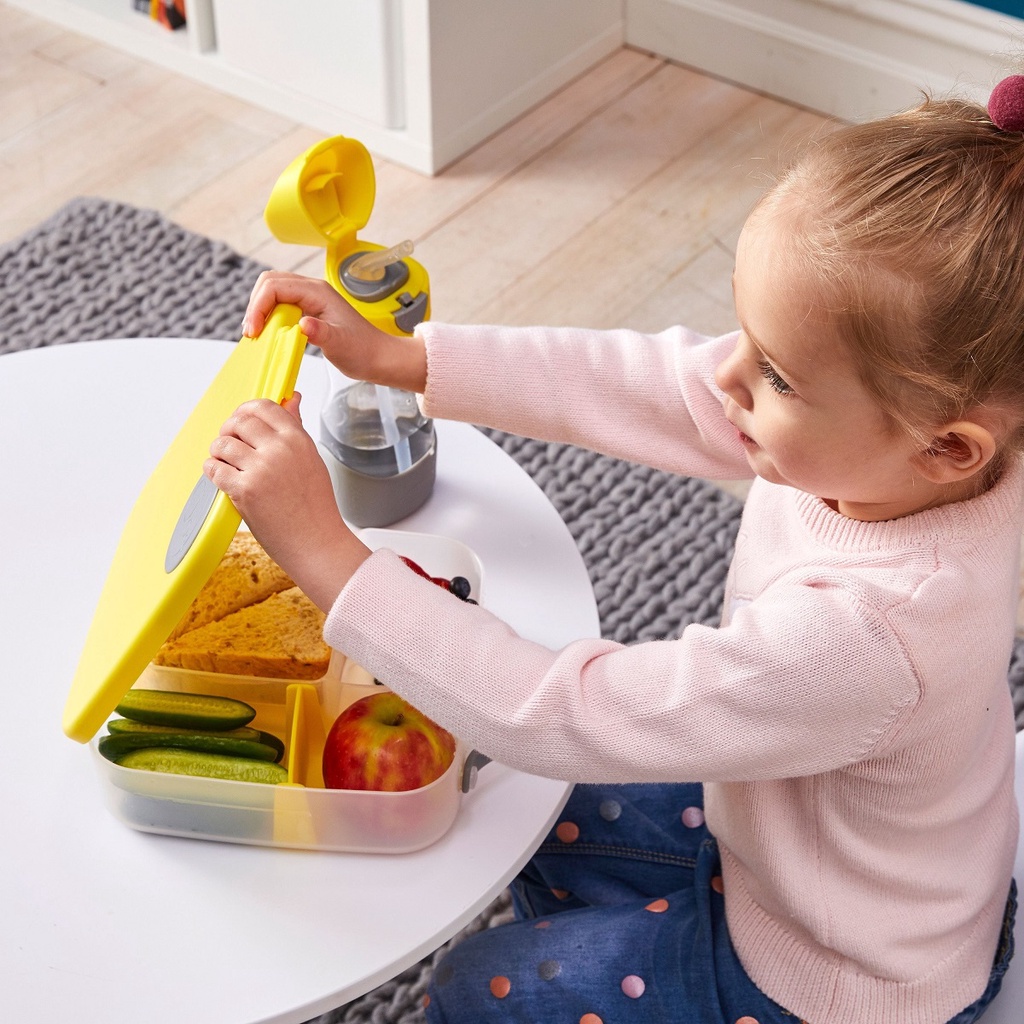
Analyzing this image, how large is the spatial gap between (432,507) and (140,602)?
33 cm

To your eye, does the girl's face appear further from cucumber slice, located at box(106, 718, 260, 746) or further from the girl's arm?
cucumber slice, located at box(106, 718, 260, 746)

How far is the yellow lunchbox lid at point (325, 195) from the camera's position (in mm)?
939

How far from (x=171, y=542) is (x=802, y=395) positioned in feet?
1.24

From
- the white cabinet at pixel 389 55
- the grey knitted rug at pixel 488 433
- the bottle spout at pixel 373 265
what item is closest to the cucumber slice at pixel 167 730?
the bottle spout at pixel 373 265

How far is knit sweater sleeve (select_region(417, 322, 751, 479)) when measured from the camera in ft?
3.15

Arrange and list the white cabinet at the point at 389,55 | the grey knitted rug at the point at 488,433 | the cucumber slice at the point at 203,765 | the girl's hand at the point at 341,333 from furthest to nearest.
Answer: the white cabinet at the point at 389,55 < the grey knitted rug at the point at 488,433 < the girl's hand at the point at 341,333 < the cucumber slice at the point at 203,765

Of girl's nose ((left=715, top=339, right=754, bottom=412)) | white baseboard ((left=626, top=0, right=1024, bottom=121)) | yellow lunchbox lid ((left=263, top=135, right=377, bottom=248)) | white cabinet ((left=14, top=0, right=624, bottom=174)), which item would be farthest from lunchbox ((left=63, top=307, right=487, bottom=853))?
white baseboard ((left=626, top=0, right=1024, bottom=121))

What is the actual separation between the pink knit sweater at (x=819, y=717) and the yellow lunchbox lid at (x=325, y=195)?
0.14 metres

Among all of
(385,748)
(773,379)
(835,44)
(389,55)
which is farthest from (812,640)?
(835,44)

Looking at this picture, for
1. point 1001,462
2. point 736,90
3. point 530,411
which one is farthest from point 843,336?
point 736,90

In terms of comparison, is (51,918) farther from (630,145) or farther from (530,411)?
(630,145)

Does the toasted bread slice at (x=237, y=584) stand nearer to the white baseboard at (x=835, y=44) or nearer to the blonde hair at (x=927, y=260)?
the blonde hair at (x=927, y=260)

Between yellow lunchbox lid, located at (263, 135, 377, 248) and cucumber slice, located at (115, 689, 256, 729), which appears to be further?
yellow lunchbox lid, located at (263, 135, 377, 248)

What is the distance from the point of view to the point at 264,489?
0.74m
